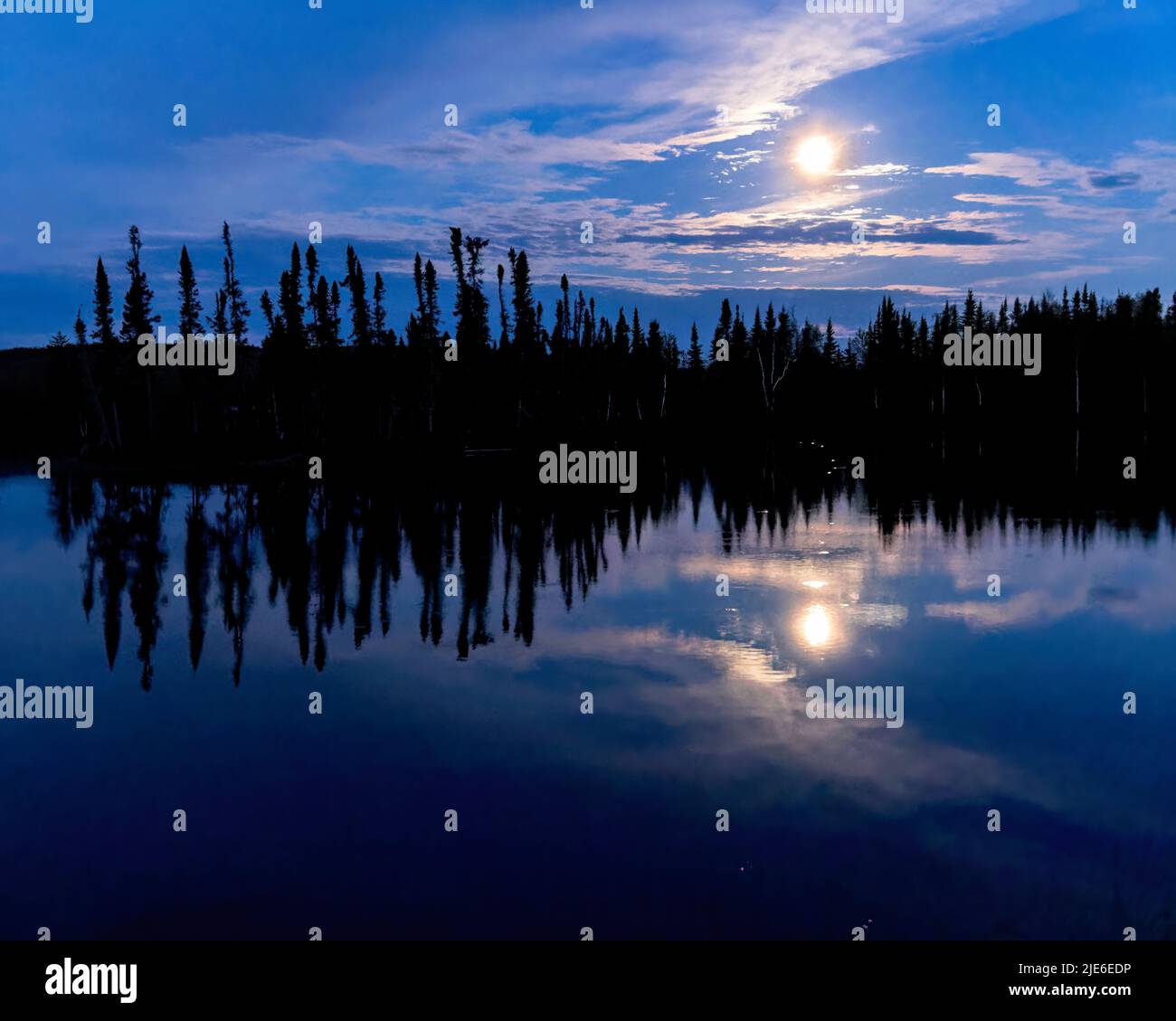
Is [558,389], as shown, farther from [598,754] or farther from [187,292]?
[598,754]

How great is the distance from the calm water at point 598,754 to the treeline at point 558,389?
2192 inches

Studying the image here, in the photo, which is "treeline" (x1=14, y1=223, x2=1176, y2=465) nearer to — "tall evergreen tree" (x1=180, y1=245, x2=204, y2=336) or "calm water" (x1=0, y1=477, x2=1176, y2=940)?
"tall evergreen tree" (x1=180, y1=245, x2=204, y2=336)

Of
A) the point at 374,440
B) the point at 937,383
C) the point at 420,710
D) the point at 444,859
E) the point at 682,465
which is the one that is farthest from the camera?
the point at 937,383

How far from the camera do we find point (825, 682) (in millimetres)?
18672

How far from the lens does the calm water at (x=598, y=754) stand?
434 inches

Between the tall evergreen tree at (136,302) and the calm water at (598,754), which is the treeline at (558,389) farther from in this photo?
the calm water at (598,754)

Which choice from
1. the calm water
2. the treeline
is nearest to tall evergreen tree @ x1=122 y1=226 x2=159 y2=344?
the treeline

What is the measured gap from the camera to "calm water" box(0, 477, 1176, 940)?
36.1 feet

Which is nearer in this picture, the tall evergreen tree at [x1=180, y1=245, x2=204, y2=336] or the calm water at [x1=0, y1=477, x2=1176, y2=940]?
the calm water at [x1=0, y1=477, x2=1176, y2=940]

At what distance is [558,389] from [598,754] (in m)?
106

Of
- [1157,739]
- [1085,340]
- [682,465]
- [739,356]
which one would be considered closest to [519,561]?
[1157,739]

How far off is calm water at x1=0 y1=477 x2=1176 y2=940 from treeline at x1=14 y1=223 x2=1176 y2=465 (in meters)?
55.7
